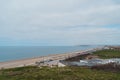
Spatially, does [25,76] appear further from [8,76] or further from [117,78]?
[117,78]

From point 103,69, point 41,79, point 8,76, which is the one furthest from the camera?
point 103,69

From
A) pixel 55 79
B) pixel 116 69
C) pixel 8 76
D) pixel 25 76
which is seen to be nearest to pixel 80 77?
pixel 55 79

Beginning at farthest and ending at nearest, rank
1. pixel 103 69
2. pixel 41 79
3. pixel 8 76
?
pixel 103 69 → pixel 8 76 → pixel 41 79

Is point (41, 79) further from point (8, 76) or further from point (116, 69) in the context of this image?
point (116, 69)

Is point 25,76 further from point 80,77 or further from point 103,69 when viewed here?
point 103,69

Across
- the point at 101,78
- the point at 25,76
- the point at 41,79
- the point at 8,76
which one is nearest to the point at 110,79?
the point at 101,78

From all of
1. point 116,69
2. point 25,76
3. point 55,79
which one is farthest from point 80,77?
point 116,69

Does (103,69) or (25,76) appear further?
(103,69)

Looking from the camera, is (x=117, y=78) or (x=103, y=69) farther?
(x=103, y=69)
